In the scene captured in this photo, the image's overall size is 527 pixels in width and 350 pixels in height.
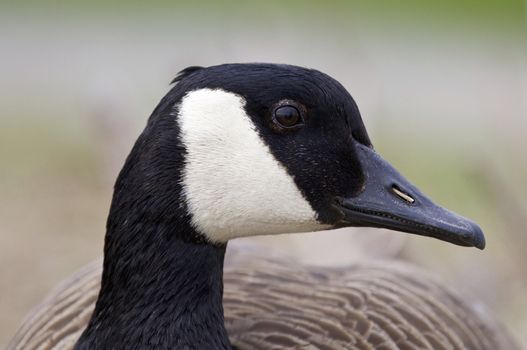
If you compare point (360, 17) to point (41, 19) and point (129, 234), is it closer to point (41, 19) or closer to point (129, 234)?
point (41, 19)

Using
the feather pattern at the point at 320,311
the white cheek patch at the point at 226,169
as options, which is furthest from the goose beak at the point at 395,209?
the feather pattern at the point at 320,311

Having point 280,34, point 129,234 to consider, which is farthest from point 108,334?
point 280,34

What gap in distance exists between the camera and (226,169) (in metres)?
2.55

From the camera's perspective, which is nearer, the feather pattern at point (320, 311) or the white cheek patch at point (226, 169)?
the white cheek patch at point (226, 169)

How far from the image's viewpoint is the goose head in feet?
8.34

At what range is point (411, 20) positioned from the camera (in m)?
12.4

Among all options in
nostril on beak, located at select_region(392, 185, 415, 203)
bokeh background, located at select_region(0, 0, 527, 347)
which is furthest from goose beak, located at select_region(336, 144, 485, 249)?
bokeh background, located at select_region(0, 0, 527, 347)

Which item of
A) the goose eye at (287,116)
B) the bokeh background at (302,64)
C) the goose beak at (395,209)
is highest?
the goose eye at (287,116)

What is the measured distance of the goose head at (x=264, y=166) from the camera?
2.54 m

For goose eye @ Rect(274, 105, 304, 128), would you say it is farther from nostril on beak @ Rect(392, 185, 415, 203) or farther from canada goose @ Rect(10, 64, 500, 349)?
nostril on beak @ Rect(392, 185, 415, 203)

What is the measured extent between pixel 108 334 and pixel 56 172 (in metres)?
5.53

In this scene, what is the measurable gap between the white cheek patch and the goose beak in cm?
20

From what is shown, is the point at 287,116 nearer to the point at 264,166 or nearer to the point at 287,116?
the point at 287,116

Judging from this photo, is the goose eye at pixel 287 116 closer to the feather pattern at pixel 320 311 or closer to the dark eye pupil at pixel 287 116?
the dark eye pupil at pixel 287 116
